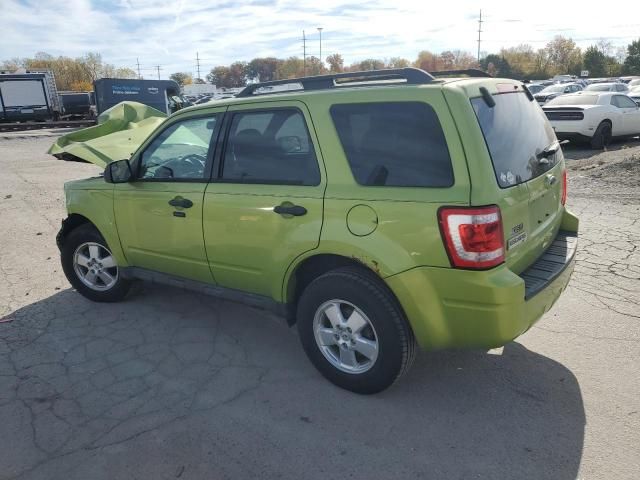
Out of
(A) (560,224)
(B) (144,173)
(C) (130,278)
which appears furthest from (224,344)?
(A) (560,224)

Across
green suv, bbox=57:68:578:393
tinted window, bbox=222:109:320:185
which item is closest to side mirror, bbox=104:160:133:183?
green suv, bbox=57:68:578:393

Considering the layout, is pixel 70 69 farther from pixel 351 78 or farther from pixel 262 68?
pixel 351 78

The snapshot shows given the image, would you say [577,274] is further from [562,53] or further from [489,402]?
[562,53]

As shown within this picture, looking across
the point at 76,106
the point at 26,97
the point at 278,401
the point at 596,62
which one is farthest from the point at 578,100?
the point at 596,62

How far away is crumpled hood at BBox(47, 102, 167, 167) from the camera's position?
5.18m

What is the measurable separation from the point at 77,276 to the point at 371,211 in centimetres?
330

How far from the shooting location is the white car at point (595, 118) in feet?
42.7

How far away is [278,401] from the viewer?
318cm

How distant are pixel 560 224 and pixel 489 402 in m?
1.50

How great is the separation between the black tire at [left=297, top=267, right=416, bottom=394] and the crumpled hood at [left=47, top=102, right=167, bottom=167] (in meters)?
2.95

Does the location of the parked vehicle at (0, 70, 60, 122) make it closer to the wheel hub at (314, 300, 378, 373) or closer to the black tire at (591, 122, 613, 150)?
the black tire at (591, 122, 613, 150)

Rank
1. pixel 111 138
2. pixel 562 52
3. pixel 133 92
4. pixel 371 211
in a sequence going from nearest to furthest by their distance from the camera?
pixel 371 211
pixel 111 138
pixel 133 92
pixel 562 52

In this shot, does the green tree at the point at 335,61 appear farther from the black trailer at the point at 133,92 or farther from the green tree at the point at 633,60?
the black trailer at the point at 133,92

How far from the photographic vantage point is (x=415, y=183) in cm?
Answer: 278
